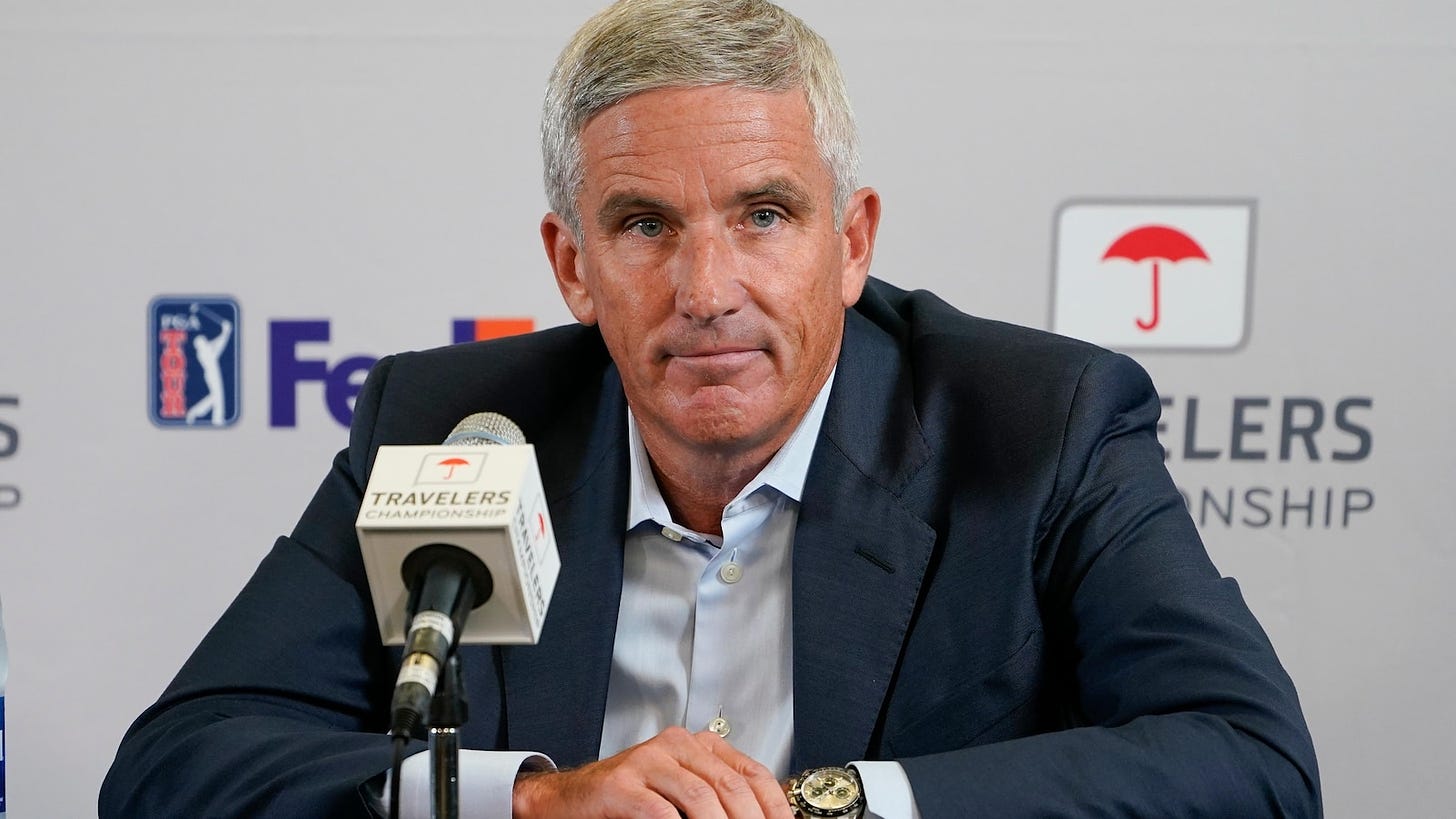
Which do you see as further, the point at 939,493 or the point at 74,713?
the point at 74,713

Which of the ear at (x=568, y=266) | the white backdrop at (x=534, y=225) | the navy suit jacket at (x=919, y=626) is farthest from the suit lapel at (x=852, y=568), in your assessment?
the white backdrop at (x=534, y=225)

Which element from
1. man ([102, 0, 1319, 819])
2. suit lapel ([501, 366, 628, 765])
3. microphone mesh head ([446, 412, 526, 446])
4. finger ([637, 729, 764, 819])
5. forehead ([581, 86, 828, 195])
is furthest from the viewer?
suit lapel ([501, 366, 628, 765])

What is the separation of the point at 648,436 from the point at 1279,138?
163 centimetres

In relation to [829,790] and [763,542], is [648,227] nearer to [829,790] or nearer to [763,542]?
[763,542]

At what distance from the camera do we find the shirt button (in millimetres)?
2064

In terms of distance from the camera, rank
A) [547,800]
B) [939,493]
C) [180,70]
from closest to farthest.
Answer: [547,800] → [939,493] → [180,70]

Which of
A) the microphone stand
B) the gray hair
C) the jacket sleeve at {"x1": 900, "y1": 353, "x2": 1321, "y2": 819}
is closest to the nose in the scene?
the gray hair

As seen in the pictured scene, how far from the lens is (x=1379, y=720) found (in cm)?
310

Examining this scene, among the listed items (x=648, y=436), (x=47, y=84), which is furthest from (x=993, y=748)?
(x=47, y=84)

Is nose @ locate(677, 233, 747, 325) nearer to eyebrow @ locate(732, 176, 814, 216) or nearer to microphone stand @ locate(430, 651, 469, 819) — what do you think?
eyebrow @ locate(732, 176, 814, 216)

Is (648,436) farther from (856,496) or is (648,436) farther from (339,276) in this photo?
(339,276)

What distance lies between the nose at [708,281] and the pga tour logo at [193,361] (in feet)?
4.83

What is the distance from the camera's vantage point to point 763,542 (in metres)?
2.08

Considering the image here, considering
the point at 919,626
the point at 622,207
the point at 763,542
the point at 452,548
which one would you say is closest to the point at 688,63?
the point at 622,207
